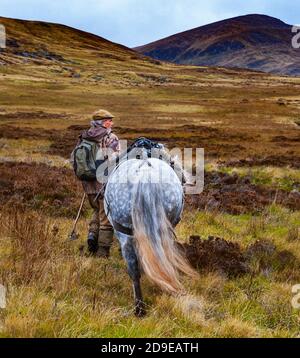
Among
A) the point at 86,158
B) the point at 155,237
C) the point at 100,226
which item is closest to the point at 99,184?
the point at 86,158

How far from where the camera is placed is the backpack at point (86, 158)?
771 cm

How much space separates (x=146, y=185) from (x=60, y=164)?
14.9 meters

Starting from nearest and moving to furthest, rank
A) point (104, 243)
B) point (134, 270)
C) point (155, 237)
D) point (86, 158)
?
point (155, 237)
point (134, 270)
point (86, 158)
point (104, 243)

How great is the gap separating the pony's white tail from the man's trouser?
2421mm

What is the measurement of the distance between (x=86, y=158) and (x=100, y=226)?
115 centimetres

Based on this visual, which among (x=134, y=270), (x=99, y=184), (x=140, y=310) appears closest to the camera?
(x=140, y=310)

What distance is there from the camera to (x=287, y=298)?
6.37 meters

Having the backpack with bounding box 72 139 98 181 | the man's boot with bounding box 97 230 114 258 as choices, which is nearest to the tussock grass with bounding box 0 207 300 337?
the man's boot with bounding box 97 230 114 258

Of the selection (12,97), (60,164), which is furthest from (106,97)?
(60,164)

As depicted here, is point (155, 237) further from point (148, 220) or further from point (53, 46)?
point (53, 46)

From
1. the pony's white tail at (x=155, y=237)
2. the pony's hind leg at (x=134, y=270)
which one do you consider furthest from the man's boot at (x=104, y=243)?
the pony's white tail at (x=155, y=237)

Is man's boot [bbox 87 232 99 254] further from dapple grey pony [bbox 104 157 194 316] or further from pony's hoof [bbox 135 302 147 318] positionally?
pony's hoof [bbox 135 302 147 318]

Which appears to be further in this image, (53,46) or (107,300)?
(53,46)

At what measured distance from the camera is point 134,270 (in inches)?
221
